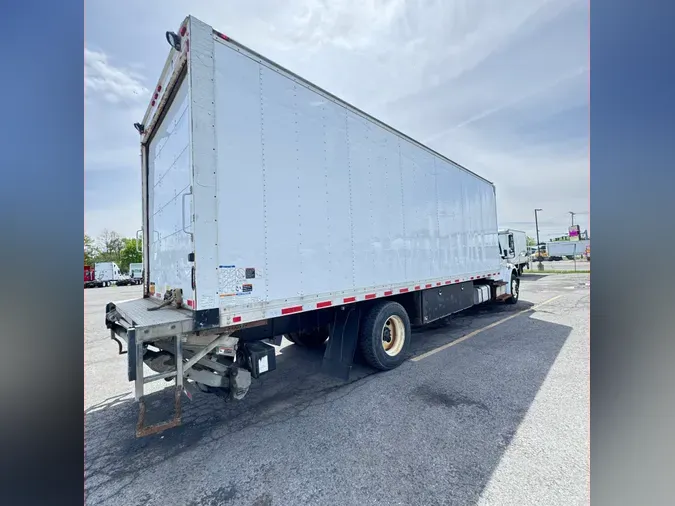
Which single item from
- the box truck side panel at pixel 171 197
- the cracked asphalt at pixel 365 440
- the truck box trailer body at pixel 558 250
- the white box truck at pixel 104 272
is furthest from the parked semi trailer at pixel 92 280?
the truck box trailer body at pixel 558 250

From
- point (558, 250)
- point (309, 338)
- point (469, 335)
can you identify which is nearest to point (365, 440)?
point (309, 338)

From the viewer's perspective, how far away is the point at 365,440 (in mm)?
3369

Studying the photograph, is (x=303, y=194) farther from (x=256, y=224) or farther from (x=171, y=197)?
(x=171, y=197)

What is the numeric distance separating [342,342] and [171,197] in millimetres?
3347

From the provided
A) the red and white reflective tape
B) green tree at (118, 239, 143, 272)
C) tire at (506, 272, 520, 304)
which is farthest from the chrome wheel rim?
green tree at (118, 239, 143, 272)

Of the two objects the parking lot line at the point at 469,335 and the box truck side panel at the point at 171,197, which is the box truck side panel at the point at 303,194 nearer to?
the box truck side panel at the point at 171,197

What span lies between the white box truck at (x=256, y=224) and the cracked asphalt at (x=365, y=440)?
535 mm

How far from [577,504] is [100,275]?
47.7 m

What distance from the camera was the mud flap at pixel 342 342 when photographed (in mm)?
5129

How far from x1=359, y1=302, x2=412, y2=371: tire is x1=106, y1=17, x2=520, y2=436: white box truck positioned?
25 mm

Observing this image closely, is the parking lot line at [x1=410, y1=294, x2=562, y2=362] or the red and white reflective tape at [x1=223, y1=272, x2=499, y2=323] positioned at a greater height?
the red and white reflective tape at [x1=223, y1=272, x2=499, y2=323]

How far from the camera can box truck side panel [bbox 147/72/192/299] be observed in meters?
3.50

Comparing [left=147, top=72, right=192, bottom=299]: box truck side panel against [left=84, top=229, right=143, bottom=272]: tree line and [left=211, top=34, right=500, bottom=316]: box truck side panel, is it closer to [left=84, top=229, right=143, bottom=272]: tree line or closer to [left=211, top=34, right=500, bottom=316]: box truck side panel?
[left=211, top=34, right=500, bottom=316]: box truck side panel

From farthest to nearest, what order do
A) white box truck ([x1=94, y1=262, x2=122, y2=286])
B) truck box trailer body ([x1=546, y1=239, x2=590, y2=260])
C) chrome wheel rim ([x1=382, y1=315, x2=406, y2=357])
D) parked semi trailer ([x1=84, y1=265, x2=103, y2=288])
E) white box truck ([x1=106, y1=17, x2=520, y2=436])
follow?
truck box trailer body ([x1=546, y1=239, x2=590, y2=260]) < white box truck ([x1=94, y1=262, x2=122, y2=286]) < parked semi trailer ([x1=84, y1=265, x2=103, y2=288]) < chrome wheel rim ([x1=382, y1=315, x2=406, y2=357]) < white box truck ([x1=106, y1=17, x2=520, y2=436])
